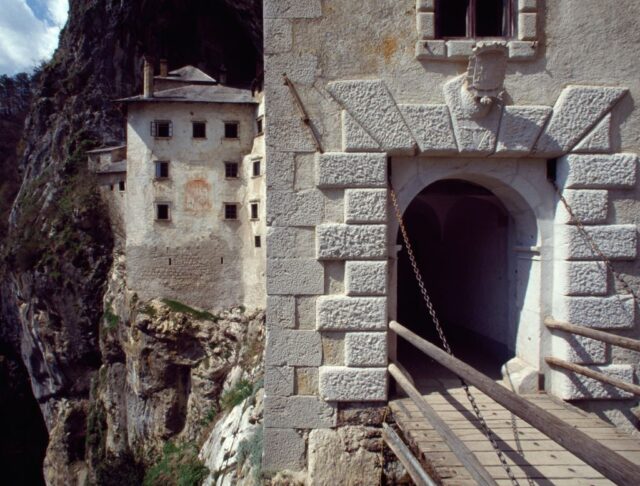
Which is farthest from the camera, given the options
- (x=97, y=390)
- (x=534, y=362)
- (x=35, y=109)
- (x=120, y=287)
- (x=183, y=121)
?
(x=35, y=109)

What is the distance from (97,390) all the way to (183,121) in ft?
51.1

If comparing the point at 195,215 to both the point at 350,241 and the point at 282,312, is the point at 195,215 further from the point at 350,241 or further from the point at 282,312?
the point at 350,241

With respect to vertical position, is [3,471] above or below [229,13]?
below

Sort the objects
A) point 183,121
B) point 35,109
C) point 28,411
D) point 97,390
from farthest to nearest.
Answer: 1. point 28,411
2. point 35,109
3. point 97,390
4. point 183,121

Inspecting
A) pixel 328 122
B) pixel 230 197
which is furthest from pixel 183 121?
pixel 328 122

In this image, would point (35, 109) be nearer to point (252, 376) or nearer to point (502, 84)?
point (252, 376)

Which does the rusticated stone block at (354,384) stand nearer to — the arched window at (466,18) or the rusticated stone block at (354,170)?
the rusticated stone block at (354,170)

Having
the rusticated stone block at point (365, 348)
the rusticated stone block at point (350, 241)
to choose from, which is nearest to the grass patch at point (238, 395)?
the rusticated stone block at point (365, 348)

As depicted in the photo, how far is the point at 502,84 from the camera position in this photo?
470 cm

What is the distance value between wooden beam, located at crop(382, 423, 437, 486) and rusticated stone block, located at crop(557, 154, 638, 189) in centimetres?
312

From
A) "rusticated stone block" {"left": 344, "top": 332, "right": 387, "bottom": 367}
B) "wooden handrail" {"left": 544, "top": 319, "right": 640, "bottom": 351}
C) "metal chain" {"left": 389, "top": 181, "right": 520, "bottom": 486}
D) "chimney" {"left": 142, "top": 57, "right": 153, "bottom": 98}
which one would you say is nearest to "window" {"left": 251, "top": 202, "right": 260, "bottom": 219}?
"chimney" {"left": 142, "top": 57, "right": 153, "bottom": 98}

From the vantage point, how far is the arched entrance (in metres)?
5.90

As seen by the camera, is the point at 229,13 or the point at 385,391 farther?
the point at 229,13

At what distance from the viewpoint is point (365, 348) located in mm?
4758
